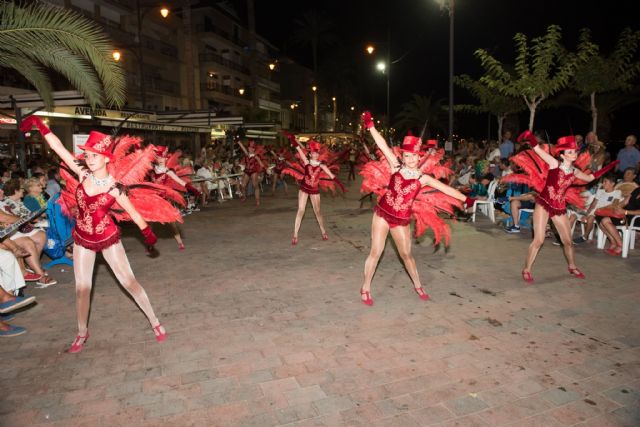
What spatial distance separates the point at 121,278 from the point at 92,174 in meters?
1.08

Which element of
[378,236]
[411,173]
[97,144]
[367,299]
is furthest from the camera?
[367,299]

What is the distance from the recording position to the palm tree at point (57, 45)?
21.4 ft

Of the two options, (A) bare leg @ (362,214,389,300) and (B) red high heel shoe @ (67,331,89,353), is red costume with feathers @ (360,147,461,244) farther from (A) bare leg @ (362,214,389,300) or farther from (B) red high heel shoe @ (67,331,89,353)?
(B) red high heel shoe @ (67,331,89,353)

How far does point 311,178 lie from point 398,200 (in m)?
3.75

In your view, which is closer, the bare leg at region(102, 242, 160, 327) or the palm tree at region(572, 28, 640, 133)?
the bare leg at region(102, 242, 160, 327)

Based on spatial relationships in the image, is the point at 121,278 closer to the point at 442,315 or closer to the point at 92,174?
the point at 92,174

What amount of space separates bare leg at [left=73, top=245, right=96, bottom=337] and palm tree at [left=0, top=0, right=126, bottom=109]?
4.07 m

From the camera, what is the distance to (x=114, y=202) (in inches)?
172

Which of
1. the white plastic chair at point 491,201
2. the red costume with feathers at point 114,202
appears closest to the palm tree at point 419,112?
the white plastic chair at point 491,201

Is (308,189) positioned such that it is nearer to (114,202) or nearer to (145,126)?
(114,202)

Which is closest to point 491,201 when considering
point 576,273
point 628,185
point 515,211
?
point 515,211

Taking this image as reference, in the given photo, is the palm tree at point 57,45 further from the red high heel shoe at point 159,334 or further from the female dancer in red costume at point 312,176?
the red high heel shoe at point 159,334

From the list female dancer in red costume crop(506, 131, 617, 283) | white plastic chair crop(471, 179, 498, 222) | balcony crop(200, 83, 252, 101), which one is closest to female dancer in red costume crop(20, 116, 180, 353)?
female dancer in red costume crop(506, 131, 617, 283)

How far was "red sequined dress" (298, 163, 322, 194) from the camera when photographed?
340 inches
